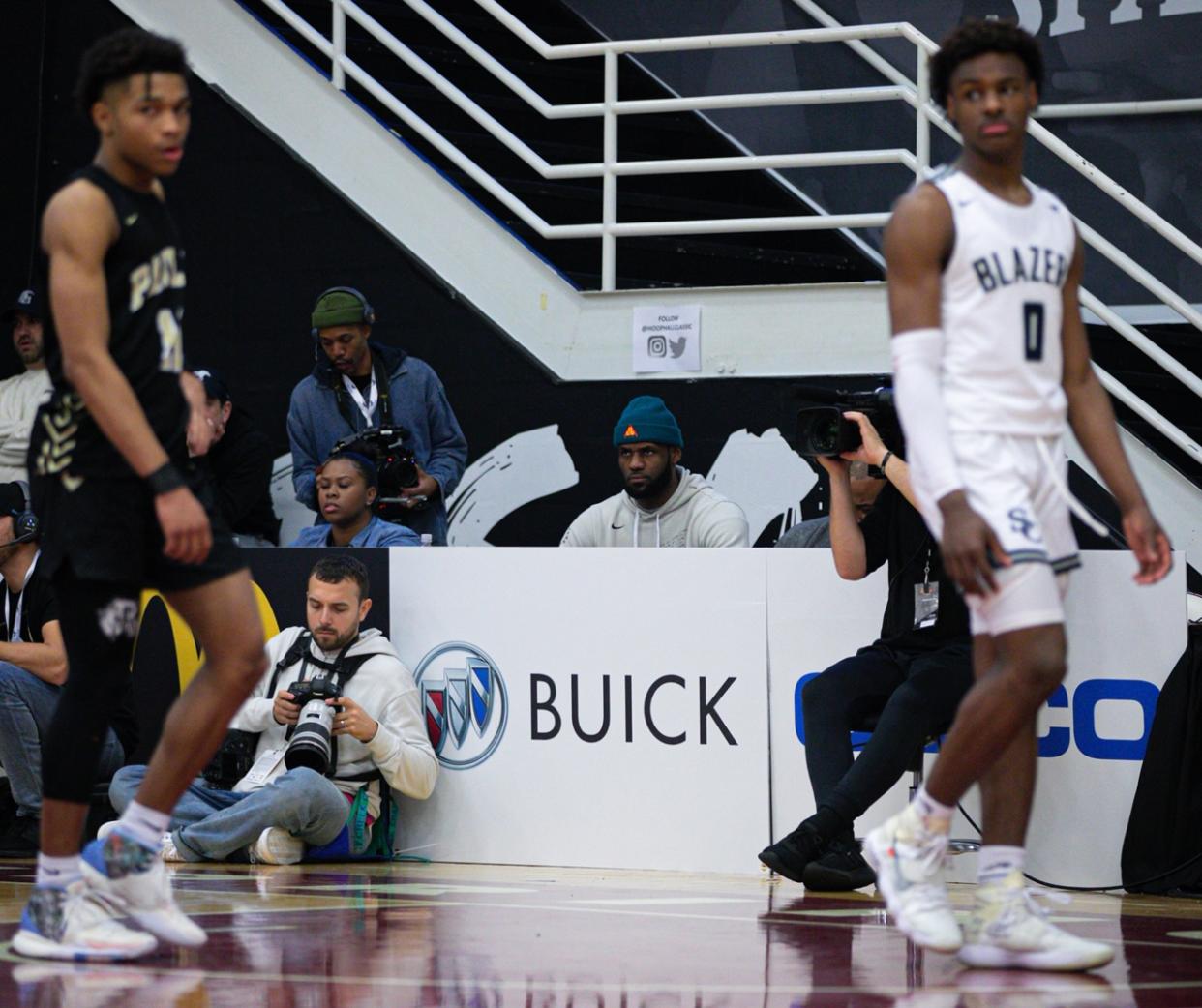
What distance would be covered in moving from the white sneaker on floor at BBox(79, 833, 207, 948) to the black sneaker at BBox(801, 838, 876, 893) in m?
2.21

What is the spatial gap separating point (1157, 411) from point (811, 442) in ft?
8.61

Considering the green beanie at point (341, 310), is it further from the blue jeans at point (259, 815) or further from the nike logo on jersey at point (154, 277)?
the nike logo on jersey at point (154, 277)

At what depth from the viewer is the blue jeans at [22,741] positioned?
6.29m

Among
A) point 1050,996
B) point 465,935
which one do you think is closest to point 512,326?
point 465,935

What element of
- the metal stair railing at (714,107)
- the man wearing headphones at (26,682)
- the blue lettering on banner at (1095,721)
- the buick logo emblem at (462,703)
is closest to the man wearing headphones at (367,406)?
the metal stair railing at (714,107)

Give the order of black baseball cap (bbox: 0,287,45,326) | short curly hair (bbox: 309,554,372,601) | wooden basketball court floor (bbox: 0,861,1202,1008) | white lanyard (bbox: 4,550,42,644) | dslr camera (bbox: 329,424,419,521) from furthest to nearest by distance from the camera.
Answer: black baseball cap (bbox: 0,287,45,326) < dslr camera (bbox: 329,424,419,521) < white lanyard (bbox: 4,550,42,644) < short curly hair (bbox: 309,554,372,601) < wooden basketball court floor (bbox: 0,861,1202,1008)

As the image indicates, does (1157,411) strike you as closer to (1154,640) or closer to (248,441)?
(1154,640)

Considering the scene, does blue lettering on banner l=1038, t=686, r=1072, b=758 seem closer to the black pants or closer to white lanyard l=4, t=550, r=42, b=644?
the black pants

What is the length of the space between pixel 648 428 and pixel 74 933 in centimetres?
382

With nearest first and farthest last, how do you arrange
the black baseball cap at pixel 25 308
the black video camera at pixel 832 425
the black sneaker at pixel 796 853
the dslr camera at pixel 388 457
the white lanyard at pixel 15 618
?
1. the black sneaker at pixel 796 853
2. the black video camera at pixel 832 425
3. the white lanyard at pixel 15 618
4. the dslr camera at pixel 388 457
5. the black baseball cap at pixel 25 308

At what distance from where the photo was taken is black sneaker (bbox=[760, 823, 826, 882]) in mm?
5270

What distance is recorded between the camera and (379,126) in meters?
8.52

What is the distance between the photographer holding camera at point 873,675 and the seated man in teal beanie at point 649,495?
1.14 metres

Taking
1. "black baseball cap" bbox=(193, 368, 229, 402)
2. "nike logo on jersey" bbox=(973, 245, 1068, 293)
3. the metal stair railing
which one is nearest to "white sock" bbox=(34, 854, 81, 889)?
"nike logo on jersey" bbox=(973, 245, 1068, 293)
